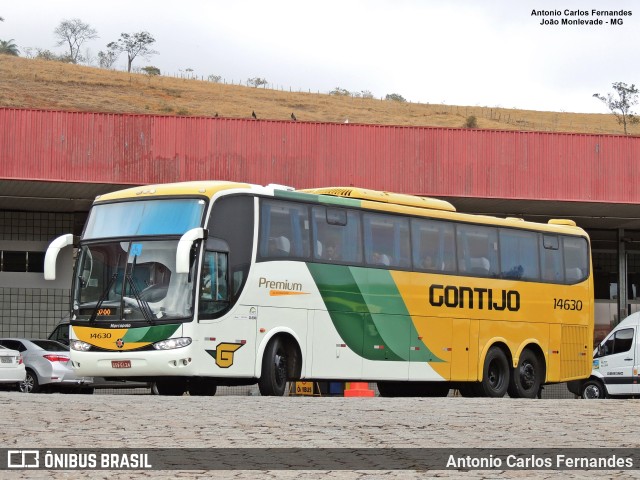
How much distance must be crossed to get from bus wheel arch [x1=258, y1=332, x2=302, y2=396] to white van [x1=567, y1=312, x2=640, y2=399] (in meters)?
12.4

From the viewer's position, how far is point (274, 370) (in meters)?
19.4

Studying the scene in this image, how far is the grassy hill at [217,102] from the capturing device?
8675 cm

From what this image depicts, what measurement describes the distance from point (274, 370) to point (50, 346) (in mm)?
11150

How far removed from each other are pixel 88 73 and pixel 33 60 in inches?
269

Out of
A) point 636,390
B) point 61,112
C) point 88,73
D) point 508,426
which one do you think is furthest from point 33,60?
point 508,426

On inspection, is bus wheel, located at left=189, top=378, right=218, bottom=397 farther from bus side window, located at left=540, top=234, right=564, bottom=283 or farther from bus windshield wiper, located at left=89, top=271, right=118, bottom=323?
bus side window, located at left=540, top=234, right=564, bottom=283

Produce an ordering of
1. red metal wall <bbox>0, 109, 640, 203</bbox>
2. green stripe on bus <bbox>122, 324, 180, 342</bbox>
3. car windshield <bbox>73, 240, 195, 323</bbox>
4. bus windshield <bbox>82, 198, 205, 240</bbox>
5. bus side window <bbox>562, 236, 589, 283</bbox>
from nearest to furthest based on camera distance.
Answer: green stripe on bus <bbox>122, 324, 180, 342</bbox>
car windshield <bbox>73, 240, 195, 323</bbox>
bus windshield <bbox>82, 198, 205, 240</bbox>
bus side window <bbox>562, 236, 589, 283</bbox>
red metal wall <bbox>0, 109, 640, 203</bbox>

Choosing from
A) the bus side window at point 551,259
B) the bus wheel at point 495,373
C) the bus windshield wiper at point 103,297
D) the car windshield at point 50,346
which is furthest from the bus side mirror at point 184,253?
the car windshield at point 50,346

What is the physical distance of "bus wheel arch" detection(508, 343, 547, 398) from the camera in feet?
79.9

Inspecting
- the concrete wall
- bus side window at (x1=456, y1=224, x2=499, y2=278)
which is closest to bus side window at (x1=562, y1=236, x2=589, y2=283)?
bus side window at (x1=456, y1=224, x2=499, y2=278)

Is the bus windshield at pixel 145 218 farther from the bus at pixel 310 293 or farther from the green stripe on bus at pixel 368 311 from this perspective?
the green stripe on bus at pixel 368 311

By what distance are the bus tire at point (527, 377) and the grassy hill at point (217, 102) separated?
60.0m

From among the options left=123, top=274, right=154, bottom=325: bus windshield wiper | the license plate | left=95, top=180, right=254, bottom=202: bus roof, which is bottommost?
the license plate

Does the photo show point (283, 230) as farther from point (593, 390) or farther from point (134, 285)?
point (593, 390)
